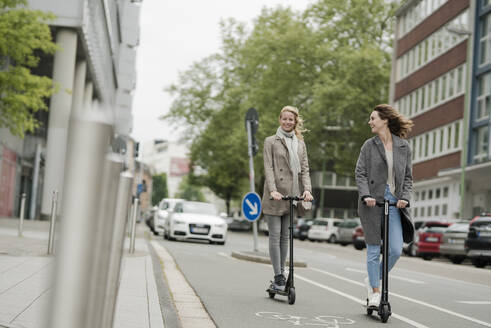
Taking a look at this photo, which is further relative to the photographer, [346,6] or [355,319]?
[346,6]

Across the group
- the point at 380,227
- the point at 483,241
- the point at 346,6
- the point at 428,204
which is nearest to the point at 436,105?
the point at 428,204

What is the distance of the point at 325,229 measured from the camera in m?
46.9

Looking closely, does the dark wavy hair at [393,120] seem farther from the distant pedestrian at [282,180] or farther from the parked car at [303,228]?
the parked car at [303,228]

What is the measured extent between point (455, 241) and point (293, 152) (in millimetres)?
18448

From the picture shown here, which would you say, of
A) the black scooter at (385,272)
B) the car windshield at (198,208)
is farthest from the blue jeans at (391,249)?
the car windshield at (198,208)

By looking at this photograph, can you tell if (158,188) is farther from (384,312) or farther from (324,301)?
(384,312)

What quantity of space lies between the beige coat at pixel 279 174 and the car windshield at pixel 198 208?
709 inches

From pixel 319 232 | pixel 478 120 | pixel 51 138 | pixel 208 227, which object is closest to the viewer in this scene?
pixel 208 227

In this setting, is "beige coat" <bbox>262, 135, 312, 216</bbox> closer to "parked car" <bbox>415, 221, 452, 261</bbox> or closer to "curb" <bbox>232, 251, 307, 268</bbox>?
"curb" <bbox>232, 251, 307, 268</bbox>

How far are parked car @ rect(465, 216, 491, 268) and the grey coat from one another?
16131 millimetres

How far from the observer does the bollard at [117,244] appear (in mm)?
1807

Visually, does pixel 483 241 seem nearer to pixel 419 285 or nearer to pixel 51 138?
pixel 419 285

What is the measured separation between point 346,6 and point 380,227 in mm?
42641

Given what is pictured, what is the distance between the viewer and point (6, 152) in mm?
33719
